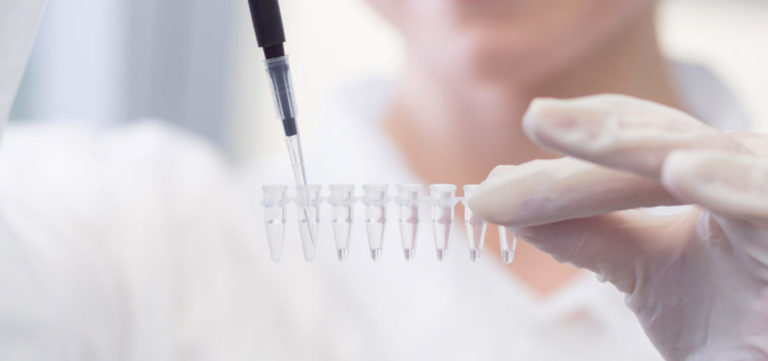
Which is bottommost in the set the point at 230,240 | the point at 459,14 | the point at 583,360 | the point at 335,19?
the point at 583,360

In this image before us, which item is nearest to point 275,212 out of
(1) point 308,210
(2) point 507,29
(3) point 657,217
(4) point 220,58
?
(1) point 308,210

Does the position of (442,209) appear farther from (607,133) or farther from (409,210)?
(607,133)

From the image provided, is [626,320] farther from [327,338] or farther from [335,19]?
[335,19]

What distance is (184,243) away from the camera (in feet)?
2.61

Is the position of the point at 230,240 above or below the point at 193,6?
below

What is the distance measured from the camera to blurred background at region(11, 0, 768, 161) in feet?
5.02

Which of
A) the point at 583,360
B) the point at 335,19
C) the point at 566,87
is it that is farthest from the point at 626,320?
the point at 335,19

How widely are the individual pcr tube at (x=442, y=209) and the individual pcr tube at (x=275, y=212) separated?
95 millimetres

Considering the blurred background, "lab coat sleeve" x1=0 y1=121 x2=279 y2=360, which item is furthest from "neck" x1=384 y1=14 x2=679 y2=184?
the blurred background

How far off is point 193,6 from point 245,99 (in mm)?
268

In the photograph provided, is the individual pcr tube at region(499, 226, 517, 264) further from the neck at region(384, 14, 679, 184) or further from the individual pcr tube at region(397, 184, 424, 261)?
the neck at region(384, 14, 679, 184)

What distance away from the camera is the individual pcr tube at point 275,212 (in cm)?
A: 43

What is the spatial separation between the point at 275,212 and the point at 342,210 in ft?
0.15

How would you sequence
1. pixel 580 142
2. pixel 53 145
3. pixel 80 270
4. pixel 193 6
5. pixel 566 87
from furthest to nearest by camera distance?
1. pixel 193 6
2. pixel 566 87
3. pixel 53 145
4. pixel 80 270
5. pixel 580 142
